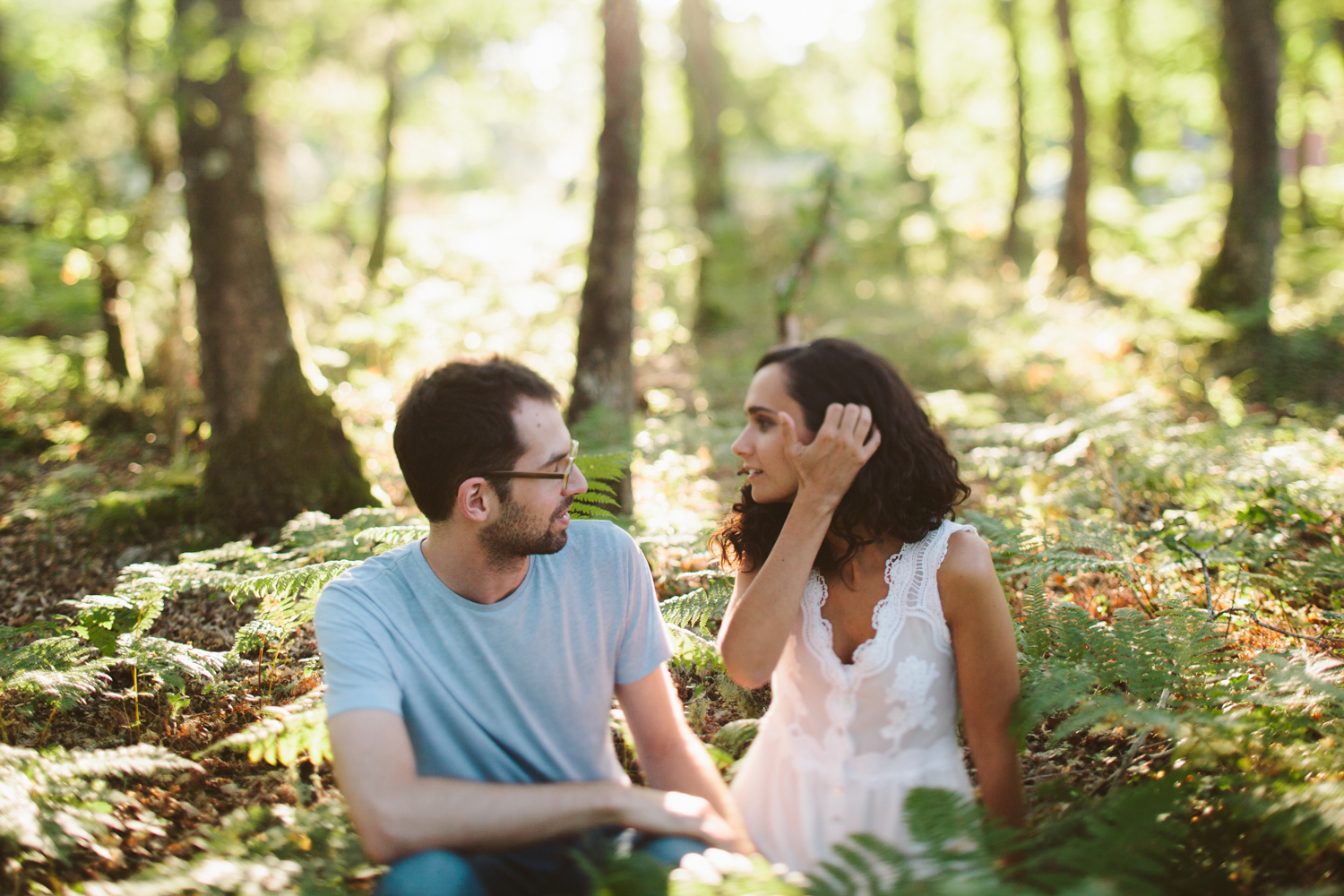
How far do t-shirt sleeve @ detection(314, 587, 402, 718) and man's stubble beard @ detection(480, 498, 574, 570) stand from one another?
0.41 metres

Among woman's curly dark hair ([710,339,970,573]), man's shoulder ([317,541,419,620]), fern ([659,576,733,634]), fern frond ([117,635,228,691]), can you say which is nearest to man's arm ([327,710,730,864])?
man's shoulder ([317,541,419,620])

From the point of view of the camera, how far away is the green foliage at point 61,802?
90.2 inches

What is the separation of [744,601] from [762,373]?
29.9 inches

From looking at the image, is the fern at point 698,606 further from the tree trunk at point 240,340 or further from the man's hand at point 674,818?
the tree trunk at point 240,340

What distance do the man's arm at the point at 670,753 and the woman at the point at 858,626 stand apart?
0.17 meters

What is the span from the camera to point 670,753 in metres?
2.41

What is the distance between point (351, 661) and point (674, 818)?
952 mm

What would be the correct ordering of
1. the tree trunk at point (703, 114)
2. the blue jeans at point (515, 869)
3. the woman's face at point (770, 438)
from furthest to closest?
the tree trunk at point (703, 114) < the woman's face at point (770, 438) < the blue jeans at point (515, 869)

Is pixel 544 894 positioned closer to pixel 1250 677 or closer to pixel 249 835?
pixel 249 835

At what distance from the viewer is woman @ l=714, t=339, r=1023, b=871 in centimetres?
230

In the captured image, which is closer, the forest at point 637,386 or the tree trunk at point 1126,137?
the forest at point 637,386

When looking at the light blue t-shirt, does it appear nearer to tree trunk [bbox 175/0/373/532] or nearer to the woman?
the woman

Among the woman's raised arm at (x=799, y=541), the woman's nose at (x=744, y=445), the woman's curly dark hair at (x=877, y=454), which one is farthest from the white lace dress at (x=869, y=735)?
the woman's nose at (x=744, y=445)

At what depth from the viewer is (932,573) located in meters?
2.41
